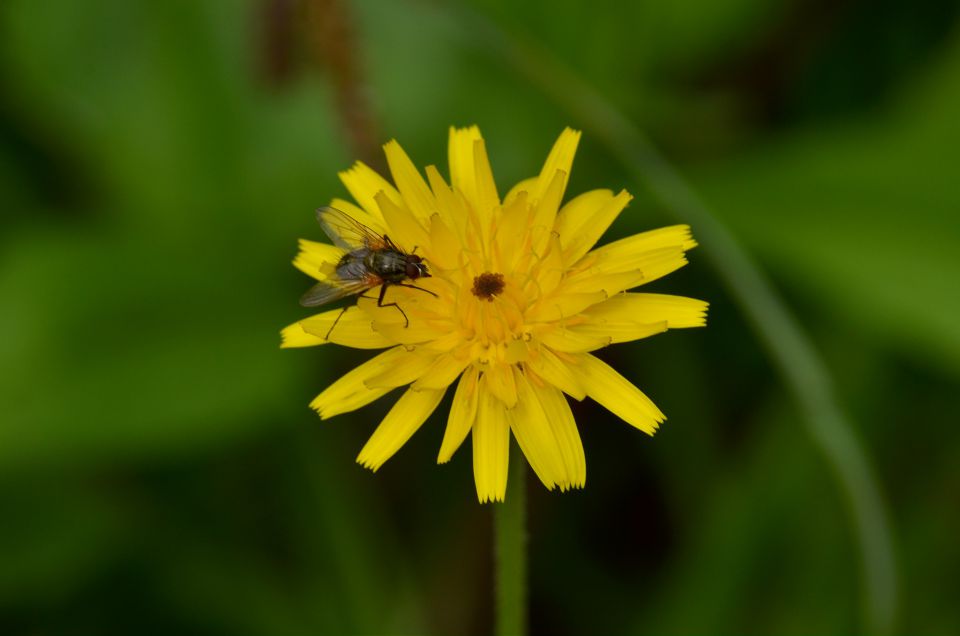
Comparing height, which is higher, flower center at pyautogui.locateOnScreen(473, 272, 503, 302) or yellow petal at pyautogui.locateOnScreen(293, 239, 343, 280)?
yellow petal at pyautogui.locateOnScreen(293, 239, 343, 280)

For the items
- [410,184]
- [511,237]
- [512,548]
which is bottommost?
[512,548]

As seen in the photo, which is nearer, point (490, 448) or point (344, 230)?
point (490, 448)

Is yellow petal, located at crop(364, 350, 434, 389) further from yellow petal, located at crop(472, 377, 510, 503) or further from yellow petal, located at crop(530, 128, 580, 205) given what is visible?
yellow petal, located at crop(530, 128, 580, 205)

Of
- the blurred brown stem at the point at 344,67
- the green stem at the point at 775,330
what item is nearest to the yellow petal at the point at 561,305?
the blurred brown stem at the point at 344,67

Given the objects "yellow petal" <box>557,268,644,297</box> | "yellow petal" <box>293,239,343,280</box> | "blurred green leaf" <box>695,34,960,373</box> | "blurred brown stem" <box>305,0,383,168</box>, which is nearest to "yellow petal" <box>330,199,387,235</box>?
"yellow petal" <box>293,239,343,280</box>

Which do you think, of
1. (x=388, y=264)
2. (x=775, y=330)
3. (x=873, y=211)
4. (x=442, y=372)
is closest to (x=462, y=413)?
(x=442, y=372)

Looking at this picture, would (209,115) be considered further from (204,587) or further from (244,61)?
(204,587)

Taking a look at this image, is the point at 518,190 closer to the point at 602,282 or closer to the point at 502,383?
the point at 602,282
